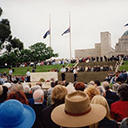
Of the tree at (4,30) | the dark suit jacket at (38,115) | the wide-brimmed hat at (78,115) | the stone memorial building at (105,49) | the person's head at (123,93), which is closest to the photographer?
the wide-brimmed hat at (78,115)

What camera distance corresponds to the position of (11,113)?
6.18 ft

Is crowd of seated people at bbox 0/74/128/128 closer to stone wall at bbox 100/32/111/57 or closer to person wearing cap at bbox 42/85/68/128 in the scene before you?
person wearing cap at bbox 42/85/68/128

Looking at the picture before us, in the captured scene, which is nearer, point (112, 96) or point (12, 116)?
point (12, 116)

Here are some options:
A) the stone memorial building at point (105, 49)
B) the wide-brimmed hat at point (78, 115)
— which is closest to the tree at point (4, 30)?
the stone memorial building at point (105, 49)

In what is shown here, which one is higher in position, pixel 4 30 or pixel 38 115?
pixel 4 30

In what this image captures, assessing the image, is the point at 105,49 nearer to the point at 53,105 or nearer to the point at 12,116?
the point at 53,105

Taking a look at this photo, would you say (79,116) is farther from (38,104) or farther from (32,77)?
(32,77)

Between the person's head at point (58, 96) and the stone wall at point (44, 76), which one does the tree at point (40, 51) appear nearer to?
the stone wall at point (44, 76)

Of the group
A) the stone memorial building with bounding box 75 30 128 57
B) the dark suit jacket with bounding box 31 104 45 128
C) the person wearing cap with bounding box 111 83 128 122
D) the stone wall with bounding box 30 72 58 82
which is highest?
the stone memorial building with bounding box 75 30 128 57

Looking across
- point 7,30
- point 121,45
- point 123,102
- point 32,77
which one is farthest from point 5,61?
point 123,102

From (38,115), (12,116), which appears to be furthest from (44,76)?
(12,116)

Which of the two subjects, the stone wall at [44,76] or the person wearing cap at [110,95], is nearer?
the person wearing cap at [110,95]

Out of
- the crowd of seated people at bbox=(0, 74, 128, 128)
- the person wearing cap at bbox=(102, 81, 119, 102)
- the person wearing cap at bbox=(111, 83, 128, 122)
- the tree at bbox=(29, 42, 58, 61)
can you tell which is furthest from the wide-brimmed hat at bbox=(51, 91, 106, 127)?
the tree at bbox=(29, 42, 58, 61)

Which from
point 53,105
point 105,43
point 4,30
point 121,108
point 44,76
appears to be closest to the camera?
point 121,108
